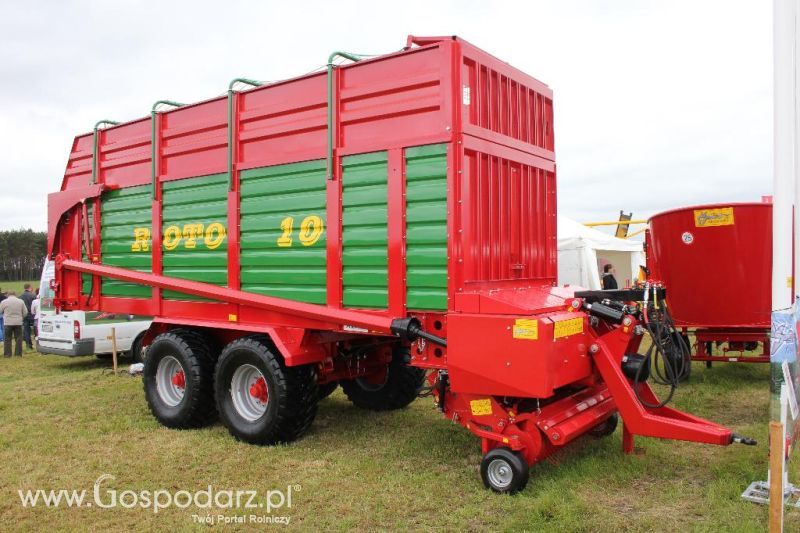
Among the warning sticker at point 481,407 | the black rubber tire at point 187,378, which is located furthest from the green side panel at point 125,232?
the warning sticker at point 481,407

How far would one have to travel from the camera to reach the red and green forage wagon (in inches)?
179

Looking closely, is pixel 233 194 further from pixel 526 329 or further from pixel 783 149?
pixel 783 149

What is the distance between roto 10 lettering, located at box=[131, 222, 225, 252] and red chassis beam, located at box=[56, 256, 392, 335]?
328 mm

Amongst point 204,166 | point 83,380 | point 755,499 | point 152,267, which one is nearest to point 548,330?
point 755,499

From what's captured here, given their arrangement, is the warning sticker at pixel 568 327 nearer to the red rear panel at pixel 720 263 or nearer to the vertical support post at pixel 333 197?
the vertical support post at pixel 333 197

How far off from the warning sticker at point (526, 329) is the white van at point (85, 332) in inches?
316

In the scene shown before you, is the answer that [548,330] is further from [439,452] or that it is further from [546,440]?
[439,452]

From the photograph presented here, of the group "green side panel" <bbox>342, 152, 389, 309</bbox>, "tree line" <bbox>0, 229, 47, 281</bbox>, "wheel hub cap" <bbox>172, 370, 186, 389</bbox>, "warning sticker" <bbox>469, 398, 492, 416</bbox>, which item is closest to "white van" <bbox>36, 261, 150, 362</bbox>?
"wheel hub cap" <bbox>172, 370, 186, 389</bbox>

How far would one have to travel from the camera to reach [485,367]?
443 cm

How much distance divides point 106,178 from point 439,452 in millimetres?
5036

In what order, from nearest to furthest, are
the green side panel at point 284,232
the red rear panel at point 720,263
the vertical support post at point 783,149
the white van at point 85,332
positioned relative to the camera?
the vertical support post at point 783,149, the green side panel at point 284,232, the red rear panel at point 720,263, the white van at point 85,332

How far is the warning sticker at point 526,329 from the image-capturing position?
4227 millimetres

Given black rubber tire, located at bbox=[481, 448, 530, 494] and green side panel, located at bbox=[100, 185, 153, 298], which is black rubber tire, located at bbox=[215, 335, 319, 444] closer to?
green side panel, located at bbox=[100, 185, 153, 298]

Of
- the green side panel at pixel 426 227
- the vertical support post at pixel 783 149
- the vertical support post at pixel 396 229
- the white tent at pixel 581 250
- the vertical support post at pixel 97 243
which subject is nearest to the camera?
the vertical support post at pixel 783 149
